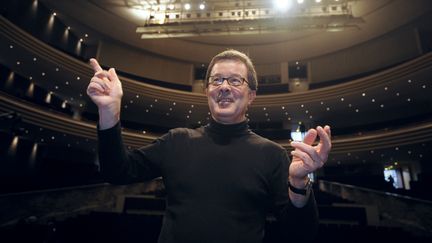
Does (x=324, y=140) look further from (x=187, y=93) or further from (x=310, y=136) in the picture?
(x=187, y=93)

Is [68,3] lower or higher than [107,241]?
higher

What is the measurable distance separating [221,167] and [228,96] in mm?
370

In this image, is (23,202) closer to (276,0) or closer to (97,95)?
(97,95)

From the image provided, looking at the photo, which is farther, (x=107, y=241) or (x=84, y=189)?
(x=84, y=189)

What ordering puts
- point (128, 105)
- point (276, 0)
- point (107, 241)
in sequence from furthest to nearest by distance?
point (128, 105)
point (276, 0)
point (107, 241)

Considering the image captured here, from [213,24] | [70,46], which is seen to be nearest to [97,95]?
[213,24]

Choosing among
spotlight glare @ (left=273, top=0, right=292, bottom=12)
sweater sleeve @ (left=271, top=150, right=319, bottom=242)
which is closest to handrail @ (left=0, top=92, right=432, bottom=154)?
spotlight glare @ (left=273, top=0, right=292, bottom=12)

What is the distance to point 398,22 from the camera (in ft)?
46.9

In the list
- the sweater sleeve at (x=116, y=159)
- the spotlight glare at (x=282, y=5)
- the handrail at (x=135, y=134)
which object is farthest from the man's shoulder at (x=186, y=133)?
the spotlight glare at (x=282, y=5)

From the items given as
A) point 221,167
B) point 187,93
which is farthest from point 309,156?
point 187,93

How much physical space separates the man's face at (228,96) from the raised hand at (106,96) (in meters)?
0.47

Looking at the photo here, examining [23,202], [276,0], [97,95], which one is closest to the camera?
[97,95]

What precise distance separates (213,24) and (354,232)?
383 inches

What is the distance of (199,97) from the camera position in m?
16.1
